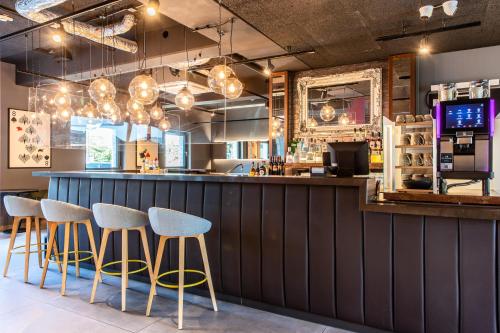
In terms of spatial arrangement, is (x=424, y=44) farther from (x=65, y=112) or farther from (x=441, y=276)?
(x=65, y=112)

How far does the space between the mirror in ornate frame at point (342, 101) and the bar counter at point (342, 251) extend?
142 inches

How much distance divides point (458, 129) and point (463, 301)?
1370 millimetres

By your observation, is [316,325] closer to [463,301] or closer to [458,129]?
[463,301]

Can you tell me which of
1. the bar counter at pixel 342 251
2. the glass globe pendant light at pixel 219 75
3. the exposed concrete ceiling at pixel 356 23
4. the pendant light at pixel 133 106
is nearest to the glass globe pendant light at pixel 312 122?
the exposed concrete ceiling at pixel 356 23

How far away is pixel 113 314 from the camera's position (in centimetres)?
296

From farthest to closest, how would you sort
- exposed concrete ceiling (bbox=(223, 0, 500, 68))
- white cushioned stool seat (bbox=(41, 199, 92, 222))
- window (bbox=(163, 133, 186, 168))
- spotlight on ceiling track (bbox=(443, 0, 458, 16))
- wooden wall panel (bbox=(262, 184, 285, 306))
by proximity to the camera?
window (bbox=(163, 133, 186, 168))
exposed concrete ceiling (bbox=(223, 0, 500, 68))
spotlight on ceiling track (bbox=(443, 0, 458, 16))
white cushioned stool seat (bbox=(41, 199, 92, 222))
wooden wall panel (bbox=(262, 184, 285, 306))

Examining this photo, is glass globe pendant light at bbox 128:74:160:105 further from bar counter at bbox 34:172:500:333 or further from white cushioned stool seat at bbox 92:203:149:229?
white cushioned stool seat at bbox 92:203:149:229

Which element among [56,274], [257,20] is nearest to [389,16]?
[257,20]

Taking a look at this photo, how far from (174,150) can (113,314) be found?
7303 millimetres

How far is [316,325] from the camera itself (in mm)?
2750

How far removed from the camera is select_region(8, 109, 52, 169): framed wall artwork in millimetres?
7086

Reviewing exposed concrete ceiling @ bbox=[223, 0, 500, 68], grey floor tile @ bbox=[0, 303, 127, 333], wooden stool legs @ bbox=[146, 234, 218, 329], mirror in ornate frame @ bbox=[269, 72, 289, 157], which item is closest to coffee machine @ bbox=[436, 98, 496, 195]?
exposed concrete ceiling @ bbox=[223, 0, 500, 68]

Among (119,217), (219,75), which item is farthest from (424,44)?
(119,217)

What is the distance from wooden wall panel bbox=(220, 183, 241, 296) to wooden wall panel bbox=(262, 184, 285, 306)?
26cm
